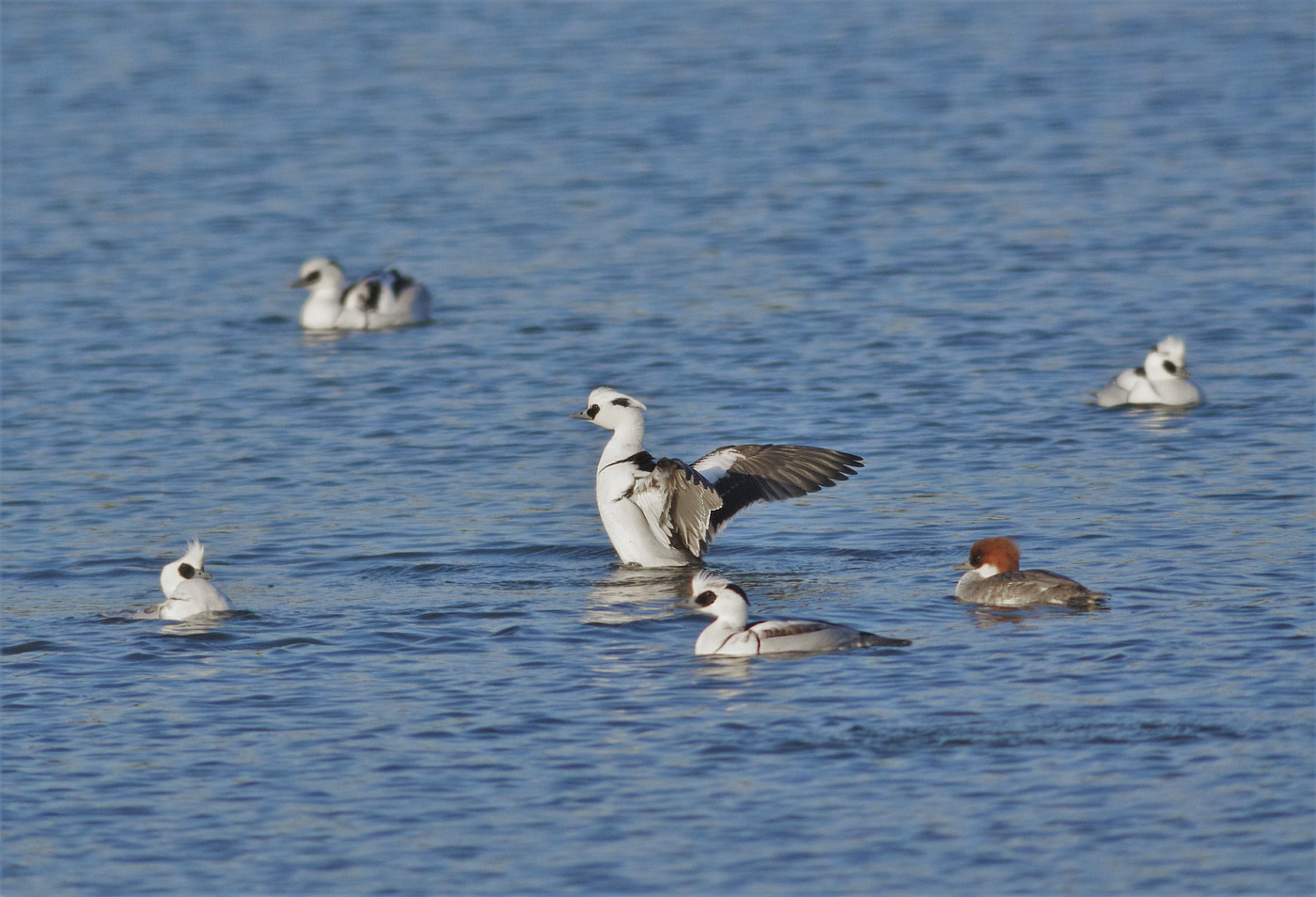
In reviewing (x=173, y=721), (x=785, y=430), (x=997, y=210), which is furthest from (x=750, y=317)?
(x=173, y=721)

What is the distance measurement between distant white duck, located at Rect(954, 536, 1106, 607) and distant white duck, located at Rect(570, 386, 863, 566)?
5.99 ft

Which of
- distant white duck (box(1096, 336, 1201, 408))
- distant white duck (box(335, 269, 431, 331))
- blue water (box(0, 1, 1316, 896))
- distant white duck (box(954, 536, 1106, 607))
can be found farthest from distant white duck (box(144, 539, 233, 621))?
distant white duck (box(335, 269, 431, 331))

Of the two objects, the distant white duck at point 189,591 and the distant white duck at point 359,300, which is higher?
the distant white duck at point 359,300

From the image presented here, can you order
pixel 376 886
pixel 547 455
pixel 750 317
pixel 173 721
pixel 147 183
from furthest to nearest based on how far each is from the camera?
pixel 147 183 < pixel 750 317 < pixel 547 455 < pixel 173 721 < pixel 376 886

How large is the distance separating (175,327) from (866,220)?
9.30 metres

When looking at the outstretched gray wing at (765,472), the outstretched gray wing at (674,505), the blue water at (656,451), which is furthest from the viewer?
the outstretched gray wing at (765,472)

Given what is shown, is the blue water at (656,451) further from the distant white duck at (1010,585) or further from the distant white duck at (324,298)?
the distant white duck at (324,298)

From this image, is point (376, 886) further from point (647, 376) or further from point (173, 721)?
point (647, 376)

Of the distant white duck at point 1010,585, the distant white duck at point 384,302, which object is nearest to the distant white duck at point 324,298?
the distant white duck at point 384,302

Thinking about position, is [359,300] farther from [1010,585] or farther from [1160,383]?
[1010,585]

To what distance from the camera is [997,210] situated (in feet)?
85.1

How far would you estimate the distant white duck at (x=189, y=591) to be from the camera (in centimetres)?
1184

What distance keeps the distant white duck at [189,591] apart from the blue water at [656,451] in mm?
158

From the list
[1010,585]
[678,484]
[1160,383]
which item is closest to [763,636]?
[1010,585]
